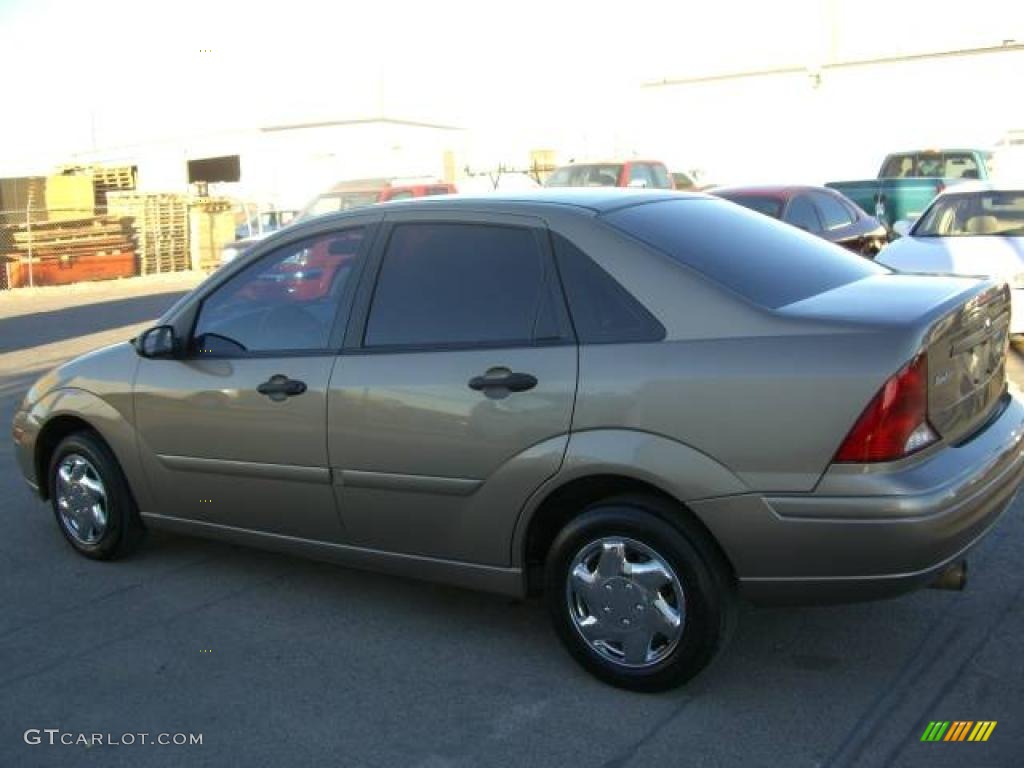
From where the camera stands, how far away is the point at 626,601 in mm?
3627

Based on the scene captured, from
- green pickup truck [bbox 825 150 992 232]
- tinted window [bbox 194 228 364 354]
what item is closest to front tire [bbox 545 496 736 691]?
tinted window [bbox 194 228 364 354]

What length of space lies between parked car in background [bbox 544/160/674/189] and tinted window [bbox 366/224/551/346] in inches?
498

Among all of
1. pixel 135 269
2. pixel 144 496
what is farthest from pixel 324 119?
pixel 144 496

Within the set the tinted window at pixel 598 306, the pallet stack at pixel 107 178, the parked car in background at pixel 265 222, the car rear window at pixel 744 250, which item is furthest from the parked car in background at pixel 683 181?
the tinted window at pixel 598 306

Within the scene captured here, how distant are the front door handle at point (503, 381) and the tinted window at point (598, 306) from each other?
0.77 feet

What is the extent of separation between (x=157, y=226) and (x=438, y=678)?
77.8ft

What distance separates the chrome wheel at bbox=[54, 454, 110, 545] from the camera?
5145 mm

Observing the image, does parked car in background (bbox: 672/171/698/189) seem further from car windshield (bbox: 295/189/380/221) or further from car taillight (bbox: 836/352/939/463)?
car taillight (bbox: 836/352/939/463)

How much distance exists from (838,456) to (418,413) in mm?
1498

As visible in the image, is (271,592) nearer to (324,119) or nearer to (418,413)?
(418,413)

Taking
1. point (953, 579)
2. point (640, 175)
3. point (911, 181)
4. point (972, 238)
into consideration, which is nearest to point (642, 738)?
point (953, 579)

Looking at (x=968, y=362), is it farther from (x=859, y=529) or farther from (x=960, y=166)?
(x=960, y=166)

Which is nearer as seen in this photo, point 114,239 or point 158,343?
point 158,343

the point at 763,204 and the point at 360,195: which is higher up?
the point at 360,195
